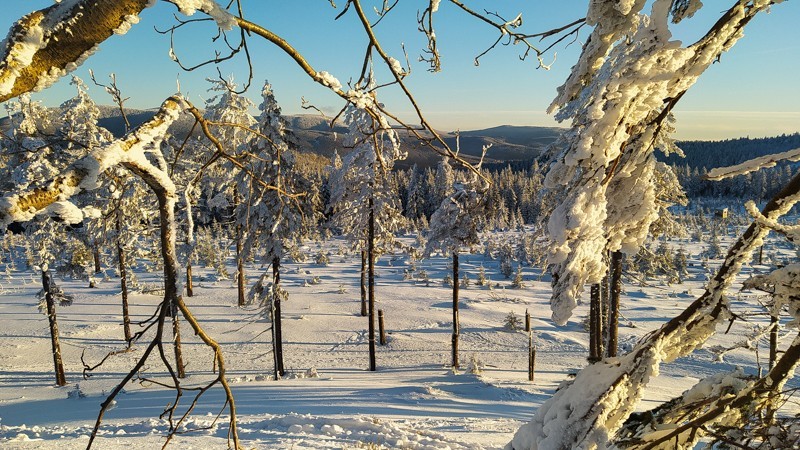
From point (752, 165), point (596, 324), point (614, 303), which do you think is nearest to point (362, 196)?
point (596, 324)

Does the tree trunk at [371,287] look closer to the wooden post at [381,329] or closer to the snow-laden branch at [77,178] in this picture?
the wooden post at [381,329]

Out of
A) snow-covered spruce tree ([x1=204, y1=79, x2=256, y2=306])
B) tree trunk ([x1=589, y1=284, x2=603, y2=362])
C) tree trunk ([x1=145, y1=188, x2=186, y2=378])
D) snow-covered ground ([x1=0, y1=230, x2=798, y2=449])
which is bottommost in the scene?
snow-covered ground ([x1=0, y1=230, x2=798, y2=449])

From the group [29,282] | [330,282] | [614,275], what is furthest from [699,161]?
[29,282]

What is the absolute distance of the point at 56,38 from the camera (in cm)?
134

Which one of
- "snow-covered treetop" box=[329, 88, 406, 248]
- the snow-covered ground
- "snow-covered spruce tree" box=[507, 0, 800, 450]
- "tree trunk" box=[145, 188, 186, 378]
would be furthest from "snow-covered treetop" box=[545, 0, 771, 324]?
"snow-covered treetop" box=[329, 88, 406, 248]

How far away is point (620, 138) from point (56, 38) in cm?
176

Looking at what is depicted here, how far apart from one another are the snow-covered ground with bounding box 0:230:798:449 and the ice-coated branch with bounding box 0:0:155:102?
207 inches

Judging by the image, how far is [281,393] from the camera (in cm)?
1321

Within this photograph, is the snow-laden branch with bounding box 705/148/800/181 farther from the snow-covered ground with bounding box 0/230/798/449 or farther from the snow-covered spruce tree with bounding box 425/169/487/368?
the snow-covered spruce tree with bounding box 425/169/487/368

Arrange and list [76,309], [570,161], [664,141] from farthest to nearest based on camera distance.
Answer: [76,309] → [664,141] → [570,161]

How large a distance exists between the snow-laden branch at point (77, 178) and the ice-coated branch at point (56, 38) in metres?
0.30

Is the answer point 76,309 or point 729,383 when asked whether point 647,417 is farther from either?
point 76,309

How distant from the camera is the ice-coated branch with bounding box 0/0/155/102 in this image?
1.29 meters

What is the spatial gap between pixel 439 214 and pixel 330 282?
55.4 feet
